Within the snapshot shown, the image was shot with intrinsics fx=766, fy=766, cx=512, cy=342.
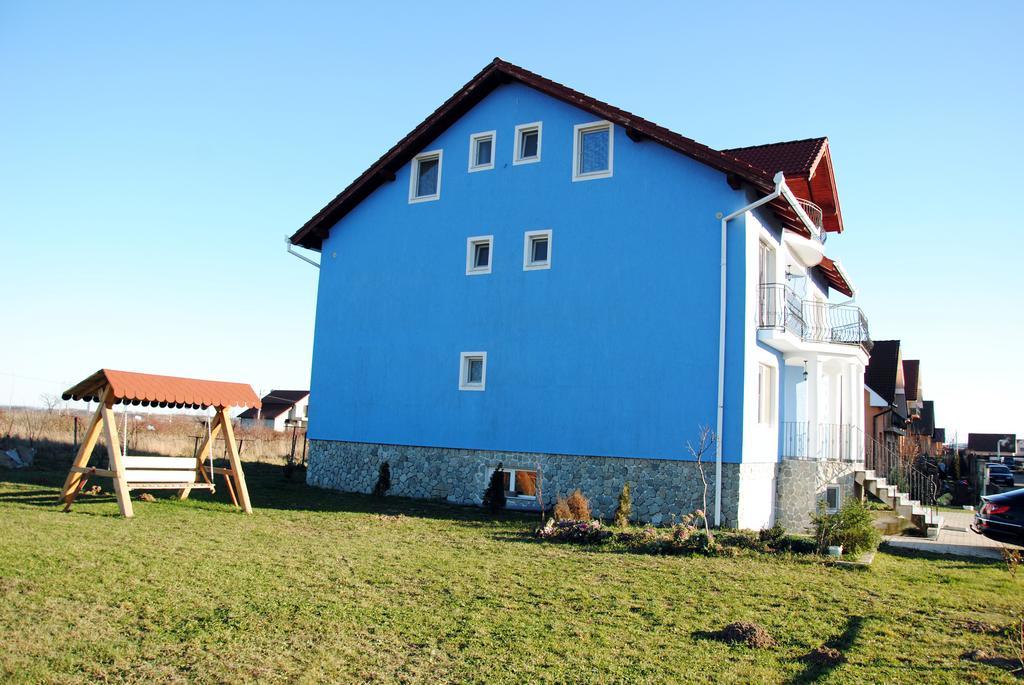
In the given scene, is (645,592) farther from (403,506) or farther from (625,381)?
(403,506)

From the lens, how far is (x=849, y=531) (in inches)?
480

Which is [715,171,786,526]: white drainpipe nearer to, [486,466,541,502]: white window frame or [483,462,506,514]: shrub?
[486,466,541,502]: white window frame

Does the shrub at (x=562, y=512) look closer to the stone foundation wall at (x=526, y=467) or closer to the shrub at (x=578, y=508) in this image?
the shrub at (x=578, y=508)

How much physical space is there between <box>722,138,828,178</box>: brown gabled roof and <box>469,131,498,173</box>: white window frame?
243 inches

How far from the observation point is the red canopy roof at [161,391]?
Result: 42.8 feet

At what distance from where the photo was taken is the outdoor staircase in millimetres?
16984

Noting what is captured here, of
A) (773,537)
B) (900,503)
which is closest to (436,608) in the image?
(773,537)

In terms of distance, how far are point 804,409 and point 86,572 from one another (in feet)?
54.5

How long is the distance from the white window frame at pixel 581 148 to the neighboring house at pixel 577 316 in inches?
2.1

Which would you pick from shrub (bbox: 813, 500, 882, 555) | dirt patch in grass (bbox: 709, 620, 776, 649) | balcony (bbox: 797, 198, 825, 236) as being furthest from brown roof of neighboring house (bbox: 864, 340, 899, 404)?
dirt patch in grass (bbox: 709, 620, 776, 649)

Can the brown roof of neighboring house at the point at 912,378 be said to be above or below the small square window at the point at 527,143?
below

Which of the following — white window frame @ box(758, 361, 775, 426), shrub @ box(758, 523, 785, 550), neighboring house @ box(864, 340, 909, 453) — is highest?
neighboring house @ box(864, 340, 909, 453)

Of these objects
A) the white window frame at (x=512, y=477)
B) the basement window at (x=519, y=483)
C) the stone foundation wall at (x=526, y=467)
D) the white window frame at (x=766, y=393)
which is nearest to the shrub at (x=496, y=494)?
the white window frame at (x=512, y=477)

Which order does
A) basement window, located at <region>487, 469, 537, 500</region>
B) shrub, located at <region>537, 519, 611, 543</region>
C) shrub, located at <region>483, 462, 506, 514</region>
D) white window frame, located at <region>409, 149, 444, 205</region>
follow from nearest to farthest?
shrub, located at <region>537, 519, 611, 543</region> → shrub, located at <region>483, 462, 506, 514</region> → basement window, located at <region>487, 469, 537, 500</region> → white window frame, located at <region>409, 149, 444, 205</region>
